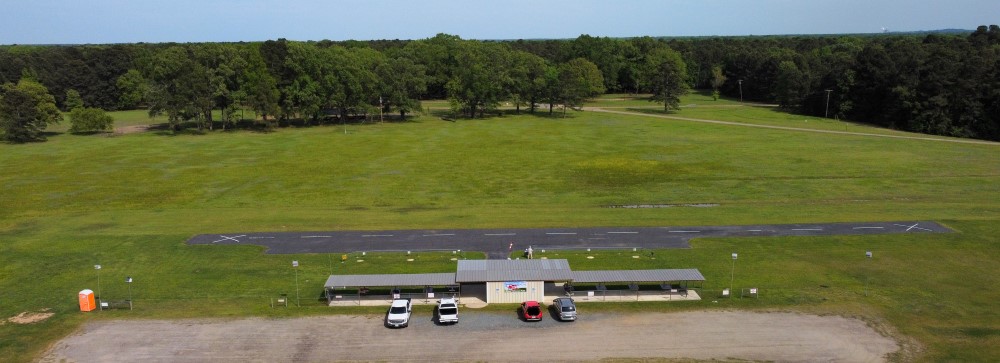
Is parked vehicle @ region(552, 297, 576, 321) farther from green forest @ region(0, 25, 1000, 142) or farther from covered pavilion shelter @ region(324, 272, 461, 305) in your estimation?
green forest @ region(0, 25, 1000, 142)

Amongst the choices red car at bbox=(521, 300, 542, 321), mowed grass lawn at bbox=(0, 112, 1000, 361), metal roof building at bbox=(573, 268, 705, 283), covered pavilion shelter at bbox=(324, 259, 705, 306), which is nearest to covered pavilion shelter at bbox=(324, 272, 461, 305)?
covered pavilion shelter at bbox=(324, 259, 705, 306)

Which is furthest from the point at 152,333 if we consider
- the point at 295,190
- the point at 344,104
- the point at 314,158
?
the point at 344,104

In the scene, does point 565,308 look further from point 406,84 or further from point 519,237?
point 406,84

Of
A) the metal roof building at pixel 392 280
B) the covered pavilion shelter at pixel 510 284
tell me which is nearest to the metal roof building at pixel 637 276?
the covered pavilion shelter at pixel 510 284

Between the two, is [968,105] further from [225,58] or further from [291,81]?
[225,58]

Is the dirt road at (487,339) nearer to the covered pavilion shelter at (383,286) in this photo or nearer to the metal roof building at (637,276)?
the covered pavilion shelter at (383,286)

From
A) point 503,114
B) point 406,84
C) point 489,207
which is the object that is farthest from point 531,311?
point 503,114

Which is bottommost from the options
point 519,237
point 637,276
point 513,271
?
point 519,237
